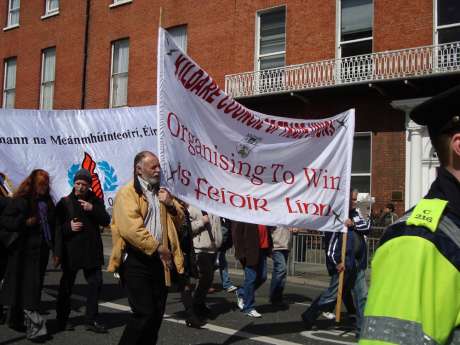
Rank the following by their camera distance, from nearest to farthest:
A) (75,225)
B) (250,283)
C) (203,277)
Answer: (75,225) < (203,277) < (250,283)

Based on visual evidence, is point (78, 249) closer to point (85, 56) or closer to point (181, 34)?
point (181, 34)

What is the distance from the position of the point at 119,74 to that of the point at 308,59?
29.0ft

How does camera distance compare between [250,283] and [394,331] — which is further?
A: [250,283]

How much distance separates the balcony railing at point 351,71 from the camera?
15289mm

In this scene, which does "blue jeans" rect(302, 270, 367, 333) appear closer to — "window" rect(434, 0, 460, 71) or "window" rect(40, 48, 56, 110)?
"window" rect(434, 0, 460, 71)

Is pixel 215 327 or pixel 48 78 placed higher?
pixel 48 78

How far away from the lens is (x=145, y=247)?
15.2 feet

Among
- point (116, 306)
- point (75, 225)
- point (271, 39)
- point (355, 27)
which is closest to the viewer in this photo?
point (75, 225)

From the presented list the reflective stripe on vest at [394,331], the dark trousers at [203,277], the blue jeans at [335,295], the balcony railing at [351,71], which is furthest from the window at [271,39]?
the reflective stripe on vest at [394,331]

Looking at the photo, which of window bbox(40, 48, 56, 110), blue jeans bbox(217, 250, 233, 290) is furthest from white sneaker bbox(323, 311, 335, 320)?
window bbox(40, 48, 56, 110)

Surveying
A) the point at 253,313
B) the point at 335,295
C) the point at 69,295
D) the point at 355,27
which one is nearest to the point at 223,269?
the point at 253,313

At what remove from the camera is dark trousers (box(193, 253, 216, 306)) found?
738 centimetres

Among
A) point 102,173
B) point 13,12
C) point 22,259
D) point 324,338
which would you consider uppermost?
point 13,12

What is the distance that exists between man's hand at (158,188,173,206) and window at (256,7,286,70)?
14592mm
